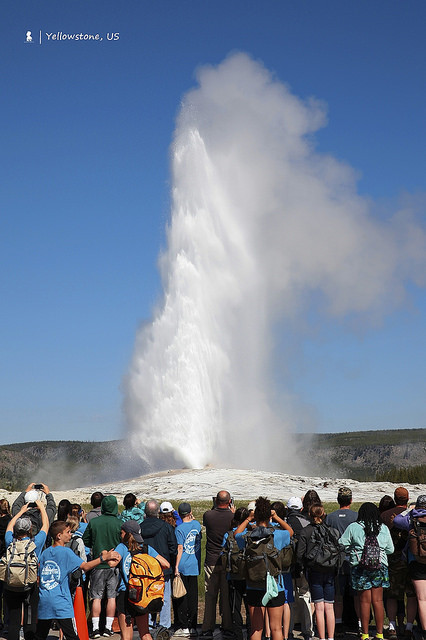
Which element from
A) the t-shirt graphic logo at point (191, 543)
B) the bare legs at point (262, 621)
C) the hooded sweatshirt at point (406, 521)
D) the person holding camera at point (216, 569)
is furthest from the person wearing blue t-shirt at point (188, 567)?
the hooded sweatshirt at point (406, 521)

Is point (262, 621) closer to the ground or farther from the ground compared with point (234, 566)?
closer to the ground

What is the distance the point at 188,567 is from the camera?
10531 mm

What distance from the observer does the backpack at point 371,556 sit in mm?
9461

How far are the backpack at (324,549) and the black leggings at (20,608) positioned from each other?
3.33 meters

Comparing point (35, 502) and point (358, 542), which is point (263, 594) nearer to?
point (358, 542)

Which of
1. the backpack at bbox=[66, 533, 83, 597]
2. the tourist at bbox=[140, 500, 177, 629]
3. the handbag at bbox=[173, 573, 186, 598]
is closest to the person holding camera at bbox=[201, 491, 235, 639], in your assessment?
the handbag at bbox=[173, 573, 186, 598]

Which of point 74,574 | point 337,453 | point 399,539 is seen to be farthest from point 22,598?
point 337,453

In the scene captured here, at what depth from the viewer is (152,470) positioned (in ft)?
164

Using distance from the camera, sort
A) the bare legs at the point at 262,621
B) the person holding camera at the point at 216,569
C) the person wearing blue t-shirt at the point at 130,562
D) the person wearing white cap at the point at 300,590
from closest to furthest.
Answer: the person wearing blue t-shirt at the point at 130,562, the bare legs at the point at 262,621, the person wearing white cap at the point at 300,590, the person holding camera at the point at 216,569

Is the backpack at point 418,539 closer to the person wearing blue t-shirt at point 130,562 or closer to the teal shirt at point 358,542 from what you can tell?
the teal shirt at point 358,542

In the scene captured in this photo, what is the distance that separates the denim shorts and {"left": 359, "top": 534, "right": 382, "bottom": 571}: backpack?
497mm

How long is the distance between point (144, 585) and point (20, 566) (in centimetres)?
144

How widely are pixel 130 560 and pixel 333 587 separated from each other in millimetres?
2889

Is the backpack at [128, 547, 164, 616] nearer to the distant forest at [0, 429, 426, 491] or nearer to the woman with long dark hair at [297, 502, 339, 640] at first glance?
the woman with long dark hair at [297, 502, 339, 640]
